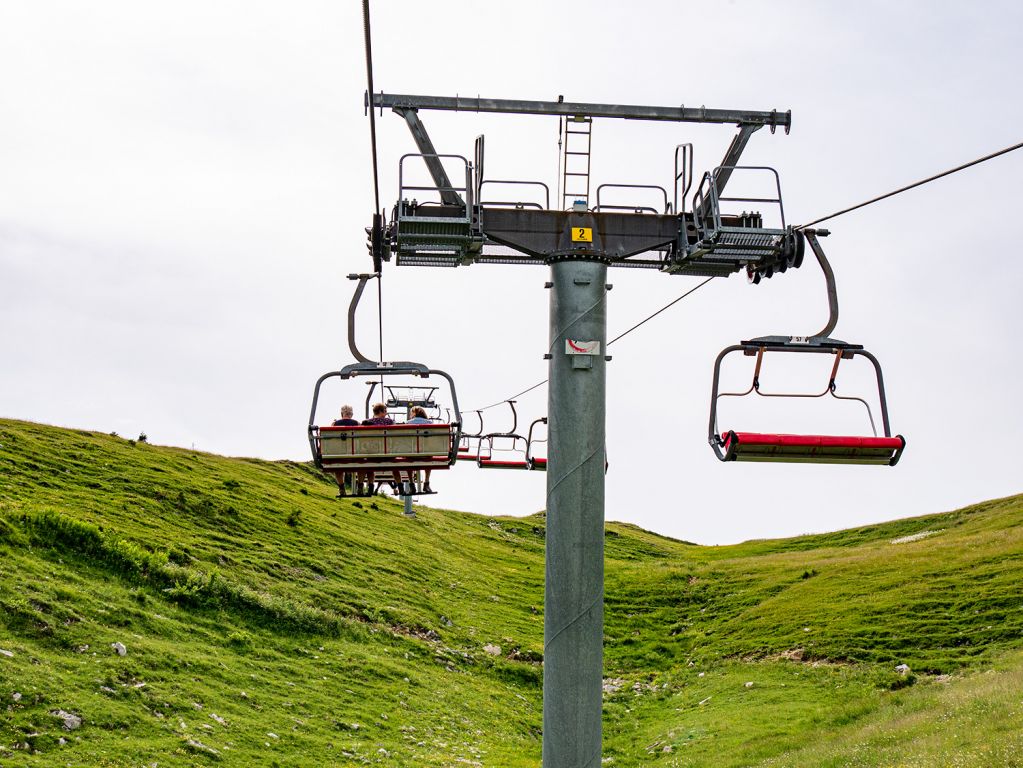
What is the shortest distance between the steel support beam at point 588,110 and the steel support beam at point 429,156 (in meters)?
0.12

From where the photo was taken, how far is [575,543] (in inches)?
509

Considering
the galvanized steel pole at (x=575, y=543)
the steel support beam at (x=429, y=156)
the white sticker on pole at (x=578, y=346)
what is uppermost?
the steel support beam at (x=429, y=156)

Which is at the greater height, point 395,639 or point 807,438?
point 807,438

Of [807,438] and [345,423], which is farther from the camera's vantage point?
[345,423]

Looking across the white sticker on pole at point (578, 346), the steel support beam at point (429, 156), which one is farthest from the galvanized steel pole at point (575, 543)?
the steel support beam at point (429, 156)

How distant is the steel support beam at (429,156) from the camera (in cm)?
1523

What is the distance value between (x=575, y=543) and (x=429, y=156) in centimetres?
580

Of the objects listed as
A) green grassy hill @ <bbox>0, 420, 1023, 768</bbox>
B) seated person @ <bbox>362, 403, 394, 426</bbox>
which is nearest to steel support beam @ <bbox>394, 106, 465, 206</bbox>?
seated person @ <bbox>362, 403, 394, 426</bbox>

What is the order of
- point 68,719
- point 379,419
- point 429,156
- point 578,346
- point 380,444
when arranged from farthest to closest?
point 68,719
point 379,419
point 380,444
point 429,156
point 578,346

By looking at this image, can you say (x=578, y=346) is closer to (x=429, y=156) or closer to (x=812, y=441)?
(x=812, y=441)

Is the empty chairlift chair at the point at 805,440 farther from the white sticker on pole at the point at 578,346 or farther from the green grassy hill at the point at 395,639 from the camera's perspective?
the green grassy hill at the point at 395,639

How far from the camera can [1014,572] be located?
4581cm

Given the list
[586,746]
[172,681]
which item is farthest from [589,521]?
[172,681]

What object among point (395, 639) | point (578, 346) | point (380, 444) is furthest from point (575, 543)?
point (395, 639)
